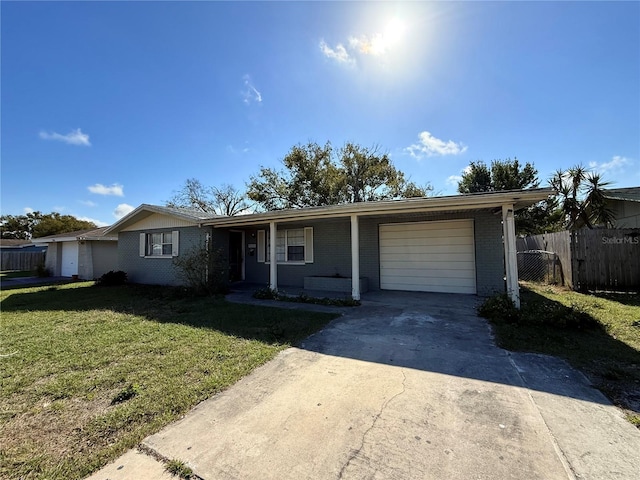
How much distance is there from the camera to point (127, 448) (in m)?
2.39

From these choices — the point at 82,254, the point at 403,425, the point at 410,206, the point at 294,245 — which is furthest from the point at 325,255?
the point at 82,254

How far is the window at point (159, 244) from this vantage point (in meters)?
12.4

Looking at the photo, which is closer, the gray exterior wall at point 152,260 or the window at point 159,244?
the gray exterior wall at point 152,260

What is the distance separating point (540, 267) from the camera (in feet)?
39.8

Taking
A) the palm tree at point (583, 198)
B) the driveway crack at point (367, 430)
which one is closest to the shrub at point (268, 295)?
the driveway crack at point (367, 430)

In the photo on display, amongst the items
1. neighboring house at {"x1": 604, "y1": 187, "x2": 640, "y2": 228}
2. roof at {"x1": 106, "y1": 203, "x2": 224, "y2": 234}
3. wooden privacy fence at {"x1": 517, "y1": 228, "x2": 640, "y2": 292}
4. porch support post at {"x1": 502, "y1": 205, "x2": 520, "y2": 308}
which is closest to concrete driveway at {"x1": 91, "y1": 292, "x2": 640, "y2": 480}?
porch support post at {"x1": 502, "y1": 205, "x2": 520, "y2": 308}

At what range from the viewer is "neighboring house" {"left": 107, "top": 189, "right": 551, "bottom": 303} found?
7.46m

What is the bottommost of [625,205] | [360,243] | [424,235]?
[360,243]

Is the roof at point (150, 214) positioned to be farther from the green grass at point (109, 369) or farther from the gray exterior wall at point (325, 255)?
the green grass at point (109, 369)

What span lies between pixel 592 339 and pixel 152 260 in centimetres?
1473

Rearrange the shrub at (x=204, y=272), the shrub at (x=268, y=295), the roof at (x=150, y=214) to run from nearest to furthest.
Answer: the shrub at (x=268, y=295), the shrub at (x=204, y=272), the roof at (x=150, y=214)

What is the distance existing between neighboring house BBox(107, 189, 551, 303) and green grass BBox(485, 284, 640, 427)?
1010 mm

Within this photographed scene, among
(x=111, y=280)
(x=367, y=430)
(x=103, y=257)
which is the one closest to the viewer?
(x=367, y=430)

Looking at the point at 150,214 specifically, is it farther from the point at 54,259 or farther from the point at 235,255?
the point at 54,259
